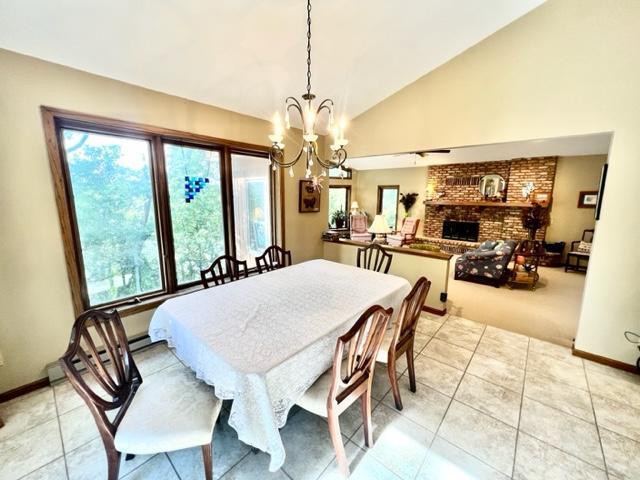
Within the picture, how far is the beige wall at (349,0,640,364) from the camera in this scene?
2.07 metres

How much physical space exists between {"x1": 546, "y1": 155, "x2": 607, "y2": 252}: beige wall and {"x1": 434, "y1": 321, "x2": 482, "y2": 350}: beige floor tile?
506 centimetres

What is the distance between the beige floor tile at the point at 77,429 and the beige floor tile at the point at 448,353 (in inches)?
102

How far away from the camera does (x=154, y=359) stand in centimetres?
241

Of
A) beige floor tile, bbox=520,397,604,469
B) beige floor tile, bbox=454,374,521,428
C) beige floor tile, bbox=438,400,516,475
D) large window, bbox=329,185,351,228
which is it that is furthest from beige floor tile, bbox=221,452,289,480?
large window, bbox=329,185,351,228

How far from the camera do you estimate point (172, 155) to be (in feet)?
8.61

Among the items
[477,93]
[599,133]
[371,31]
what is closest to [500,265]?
[599,133]

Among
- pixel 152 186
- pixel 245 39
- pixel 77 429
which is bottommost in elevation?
pixel 77 429

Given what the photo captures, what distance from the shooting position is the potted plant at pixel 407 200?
8.12 meters

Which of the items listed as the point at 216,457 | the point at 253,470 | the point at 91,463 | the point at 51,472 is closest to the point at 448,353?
the point at 253,470

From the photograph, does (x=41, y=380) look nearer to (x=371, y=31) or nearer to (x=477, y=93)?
(x=371, y=31)

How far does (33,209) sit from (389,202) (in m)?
8.25

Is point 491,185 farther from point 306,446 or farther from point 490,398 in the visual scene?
point 306,446

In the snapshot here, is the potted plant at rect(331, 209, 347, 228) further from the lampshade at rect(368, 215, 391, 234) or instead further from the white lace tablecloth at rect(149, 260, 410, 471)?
the white lace tablecloth at rect(149, 260, 410, 471)

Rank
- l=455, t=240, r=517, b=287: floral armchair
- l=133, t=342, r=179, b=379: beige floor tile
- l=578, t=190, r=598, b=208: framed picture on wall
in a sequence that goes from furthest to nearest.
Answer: l=578, t=190, r=598, b=208: framed picture on wall
l=455, t=240, r=517, b=287: floral armchair
l=133, t=342, r=179, b=379: beige floor tile
